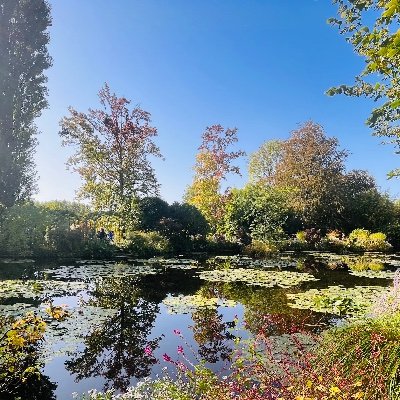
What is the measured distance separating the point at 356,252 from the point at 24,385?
2677cm

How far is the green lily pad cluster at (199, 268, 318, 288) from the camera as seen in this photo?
12.6 metres

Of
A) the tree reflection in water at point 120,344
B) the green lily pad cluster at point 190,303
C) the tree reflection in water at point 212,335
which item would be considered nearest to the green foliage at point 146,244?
the tree reflection in water at point 120,344

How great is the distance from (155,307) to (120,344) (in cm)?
289

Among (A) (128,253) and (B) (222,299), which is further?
(A) (128,253)

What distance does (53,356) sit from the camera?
5691 millimetres

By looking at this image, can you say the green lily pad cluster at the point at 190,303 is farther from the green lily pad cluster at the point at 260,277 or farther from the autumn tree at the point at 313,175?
the autumn tree at the point at 313,175

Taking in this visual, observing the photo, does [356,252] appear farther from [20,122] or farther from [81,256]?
[20,122]

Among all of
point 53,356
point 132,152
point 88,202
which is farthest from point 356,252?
point 53,356

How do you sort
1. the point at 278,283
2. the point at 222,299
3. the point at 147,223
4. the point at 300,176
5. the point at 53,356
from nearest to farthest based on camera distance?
the point at 53,356, the point at 222,299, the point at 278,283, the point at 147,223, the point at 300,176

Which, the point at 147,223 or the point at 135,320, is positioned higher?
the point at 147,223

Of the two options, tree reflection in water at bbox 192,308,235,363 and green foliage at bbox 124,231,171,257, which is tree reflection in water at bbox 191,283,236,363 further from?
green foliage at bbox 124,231,171,257

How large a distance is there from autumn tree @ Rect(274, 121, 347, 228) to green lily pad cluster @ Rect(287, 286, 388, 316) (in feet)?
83.7

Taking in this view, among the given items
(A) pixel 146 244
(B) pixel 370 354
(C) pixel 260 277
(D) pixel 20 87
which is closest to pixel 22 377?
(B) pixel 370 354

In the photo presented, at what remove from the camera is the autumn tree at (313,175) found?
3603 centimetres
